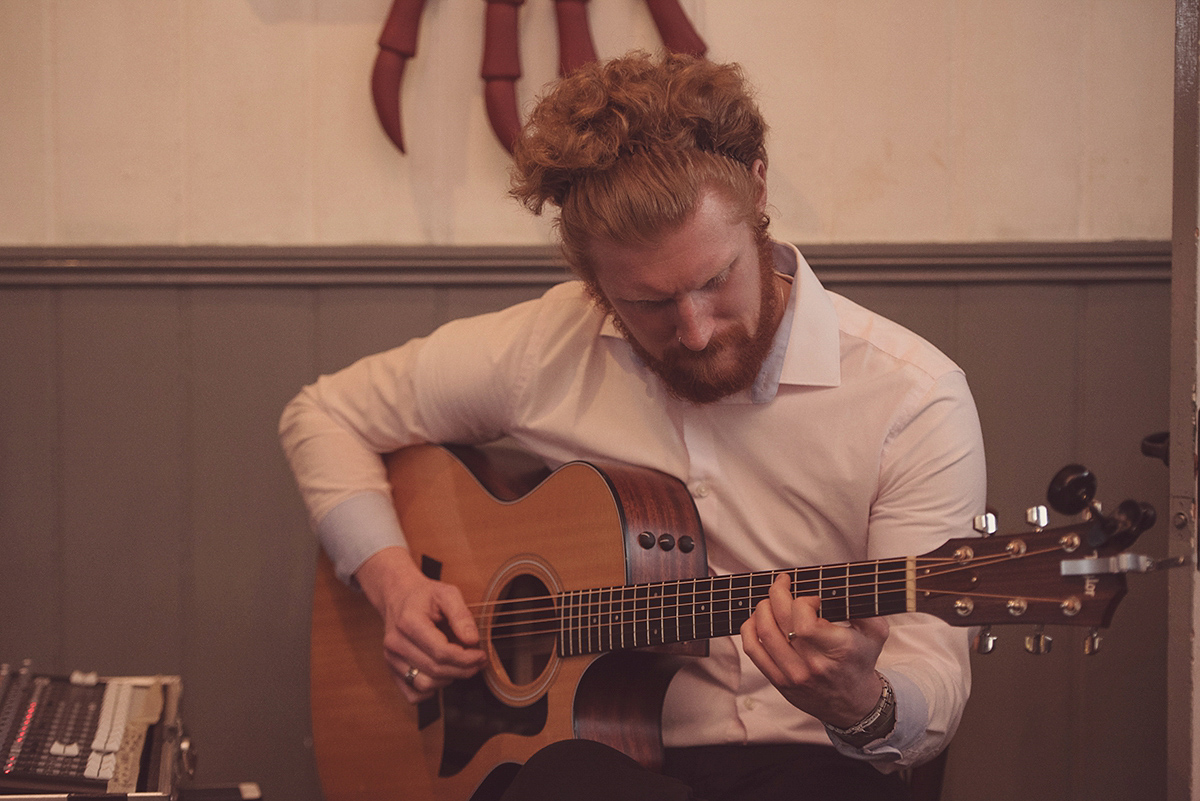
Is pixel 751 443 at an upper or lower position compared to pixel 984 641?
upper

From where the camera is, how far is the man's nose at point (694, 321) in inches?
46.3

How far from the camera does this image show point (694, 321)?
1178 millimetres

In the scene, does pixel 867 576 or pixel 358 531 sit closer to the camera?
pixel 867 576

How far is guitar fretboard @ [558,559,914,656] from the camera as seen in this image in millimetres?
967

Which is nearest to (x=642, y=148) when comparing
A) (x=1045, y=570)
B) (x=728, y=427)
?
(x=728, y=427)

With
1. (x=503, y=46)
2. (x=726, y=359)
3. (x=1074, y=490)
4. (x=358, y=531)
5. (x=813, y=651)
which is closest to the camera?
(x=1074, y=490)

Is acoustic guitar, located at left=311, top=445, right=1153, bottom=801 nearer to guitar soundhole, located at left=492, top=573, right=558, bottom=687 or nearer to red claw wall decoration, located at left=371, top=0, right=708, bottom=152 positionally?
guitar soundhole, located at left=492, top=573, right=558, bottom=687

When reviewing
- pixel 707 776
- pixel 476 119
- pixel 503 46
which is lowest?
pixel 707 776

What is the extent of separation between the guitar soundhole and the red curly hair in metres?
0.46

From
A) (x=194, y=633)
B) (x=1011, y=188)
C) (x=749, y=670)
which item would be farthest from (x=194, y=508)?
(x=1011, y=188)

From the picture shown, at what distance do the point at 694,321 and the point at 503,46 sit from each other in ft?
2.69

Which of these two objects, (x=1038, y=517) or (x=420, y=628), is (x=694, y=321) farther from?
(x=420, y=628)

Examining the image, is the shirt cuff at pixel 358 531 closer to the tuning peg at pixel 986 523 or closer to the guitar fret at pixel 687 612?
the guitar fret at pixel 687 612

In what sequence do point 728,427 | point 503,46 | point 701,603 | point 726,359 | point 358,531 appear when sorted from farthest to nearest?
point 503,46, point 358,531, point 728,427, point 726,359, point 701,603
